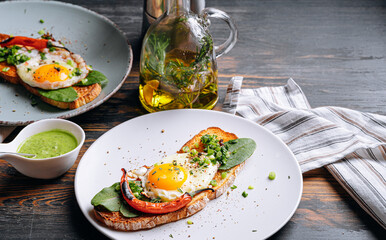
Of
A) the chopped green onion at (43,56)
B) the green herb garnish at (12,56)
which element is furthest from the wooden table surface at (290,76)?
the green herb garnish at (12,56)

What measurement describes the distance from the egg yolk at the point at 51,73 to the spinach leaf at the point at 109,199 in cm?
114

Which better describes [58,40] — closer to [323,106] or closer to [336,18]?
[323,106]

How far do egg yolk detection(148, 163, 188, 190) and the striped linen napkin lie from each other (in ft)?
2.79

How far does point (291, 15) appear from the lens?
14.9ft

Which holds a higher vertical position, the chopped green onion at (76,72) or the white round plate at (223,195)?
the chopped green onion at (76,72)

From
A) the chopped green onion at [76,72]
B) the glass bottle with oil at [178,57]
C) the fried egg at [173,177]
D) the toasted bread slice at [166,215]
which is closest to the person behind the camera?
the toasted bread slice at [166,215]

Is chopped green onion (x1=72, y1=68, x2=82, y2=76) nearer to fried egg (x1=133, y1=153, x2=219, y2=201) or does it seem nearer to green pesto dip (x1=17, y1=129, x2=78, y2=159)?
green pesto dip (x1=17, y1=129, x2=78, y2=159)

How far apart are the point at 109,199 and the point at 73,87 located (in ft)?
3.91

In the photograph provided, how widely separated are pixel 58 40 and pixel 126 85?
2.55 ft

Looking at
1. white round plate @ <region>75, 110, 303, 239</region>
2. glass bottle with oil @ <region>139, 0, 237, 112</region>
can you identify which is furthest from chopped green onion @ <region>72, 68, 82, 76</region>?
white round plate @ <region>75, 110, 303, 239</region>

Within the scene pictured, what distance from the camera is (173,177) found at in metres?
2.50

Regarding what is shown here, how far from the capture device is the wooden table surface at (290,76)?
2512mm

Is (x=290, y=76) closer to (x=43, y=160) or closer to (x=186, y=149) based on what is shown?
(x=186, y=149)

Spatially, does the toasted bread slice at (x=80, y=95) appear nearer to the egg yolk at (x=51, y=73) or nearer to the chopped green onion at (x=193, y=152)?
the egg yolk at (x=51, y=73)
